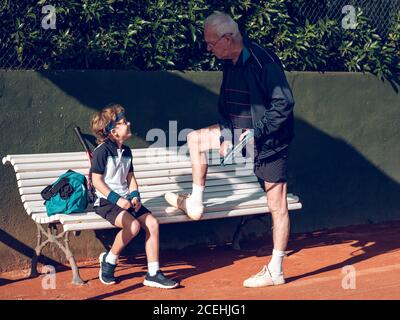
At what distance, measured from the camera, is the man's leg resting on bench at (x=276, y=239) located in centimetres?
698

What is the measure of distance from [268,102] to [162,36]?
81.2 inches

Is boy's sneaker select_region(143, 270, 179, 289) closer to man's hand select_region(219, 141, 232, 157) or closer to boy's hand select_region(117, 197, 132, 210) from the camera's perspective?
boy's hand select_region(117, 197, 132, 210)

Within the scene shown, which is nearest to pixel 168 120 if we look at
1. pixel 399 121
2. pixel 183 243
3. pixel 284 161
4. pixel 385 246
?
pixel 183 243

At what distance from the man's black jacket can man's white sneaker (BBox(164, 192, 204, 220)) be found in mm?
710


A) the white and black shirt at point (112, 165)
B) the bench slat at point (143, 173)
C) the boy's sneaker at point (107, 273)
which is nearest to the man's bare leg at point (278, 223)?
the white and black shirt at point (112, 165)

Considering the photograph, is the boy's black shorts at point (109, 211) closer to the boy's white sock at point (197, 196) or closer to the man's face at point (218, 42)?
the boy's white sock at point (197, 196)

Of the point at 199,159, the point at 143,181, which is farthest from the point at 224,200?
the point at 199,159

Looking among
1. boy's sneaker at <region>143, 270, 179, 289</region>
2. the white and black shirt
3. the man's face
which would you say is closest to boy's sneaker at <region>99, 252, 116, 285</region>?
boy's sneaker at <region>143, 270, 179, 289</region>

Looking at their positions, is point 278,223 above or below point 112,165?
below

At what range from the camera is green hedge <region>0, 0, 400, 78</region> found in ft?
26.4

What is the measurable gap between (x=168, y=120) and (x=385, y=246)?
2.43m

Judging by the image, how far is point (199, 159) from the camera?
7.27 metres

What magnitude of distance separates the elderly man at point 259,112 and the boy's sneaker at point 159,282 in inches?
22.6

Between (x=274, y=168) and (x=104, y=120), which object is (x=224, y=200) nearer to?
(x=274, y=168)
